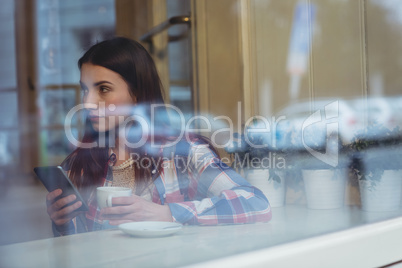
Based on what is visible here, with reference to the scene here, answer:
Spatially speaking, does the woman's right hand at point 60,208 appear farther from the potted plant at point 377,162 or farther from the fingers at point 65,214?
the potted plant at point 377,162

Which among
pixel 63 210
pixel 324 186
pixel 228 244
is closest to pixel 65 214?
pixel 63 210

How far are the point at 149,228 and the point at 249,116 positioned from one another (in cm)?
72

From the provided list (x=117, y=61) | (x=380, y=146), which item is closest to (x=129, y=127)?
(x=117, y=61)

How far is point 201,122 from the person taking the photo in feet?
5.06

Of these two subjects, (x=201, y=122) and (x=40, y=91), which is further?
(x=201, y=122)

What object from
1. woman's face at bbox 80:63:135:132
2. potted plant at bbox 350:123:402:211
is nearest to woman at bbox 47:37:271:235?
woman's face at bbox 80:63:135:132

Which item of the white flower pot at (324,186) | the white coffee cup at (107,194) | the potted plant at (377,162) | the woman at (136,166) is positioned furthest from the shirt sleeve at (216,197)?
the potted plant at (377,162)

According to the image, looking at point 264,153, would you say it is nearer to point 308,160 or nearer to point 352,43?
point 308,160

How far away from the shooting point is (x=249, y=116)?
4.68 ft

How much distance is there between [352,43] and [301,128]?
0.96 feet

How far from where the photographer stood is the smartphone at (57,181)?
765mm

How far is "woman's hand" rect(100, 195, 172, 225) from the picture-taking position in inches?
32.2

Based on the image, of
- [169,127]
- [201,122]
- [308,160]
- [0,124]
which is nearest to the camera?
[0,124]

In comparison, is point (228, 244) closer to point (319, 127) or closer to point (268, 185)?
point (268, 185)
